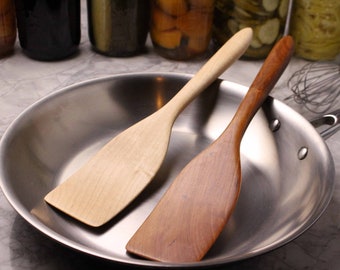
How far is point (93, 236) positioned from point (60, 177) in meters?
0.10

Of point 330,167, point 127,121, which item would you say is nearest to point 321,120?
point 330,167

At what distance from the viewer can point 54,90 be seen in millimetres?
806

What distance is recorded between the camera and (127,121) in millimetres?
696

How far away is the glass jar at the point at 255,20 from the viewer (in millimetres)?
831

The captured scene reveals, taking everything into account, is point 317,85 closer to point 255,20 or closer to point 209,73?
point 255,20

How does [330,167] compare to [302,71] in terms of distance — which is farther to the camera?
[302,71]

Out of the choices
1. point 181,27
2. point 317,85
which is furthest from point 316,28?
point 181,27

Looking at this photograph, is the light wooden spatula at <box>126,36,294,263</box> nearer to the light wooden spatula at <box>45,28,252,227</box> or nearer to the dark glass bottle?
the light wooden spatula at <box>45,28,252,227</box>

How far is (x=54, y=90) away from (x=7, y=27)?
110 mm

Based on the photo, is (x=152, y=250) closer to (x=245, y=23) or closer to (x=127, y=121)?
(x=127, y=121)

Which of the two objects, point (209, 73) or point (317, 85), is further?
point (317, 85)

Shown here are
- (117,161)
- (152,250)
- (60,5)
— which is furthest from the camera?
(60,5)

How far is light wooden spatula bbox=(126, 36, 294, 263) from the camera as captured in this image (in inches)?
19.5

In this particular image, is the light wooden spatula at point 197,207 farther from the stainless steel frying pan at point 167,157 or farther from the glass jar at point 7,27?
the glass jar at point 7,27
